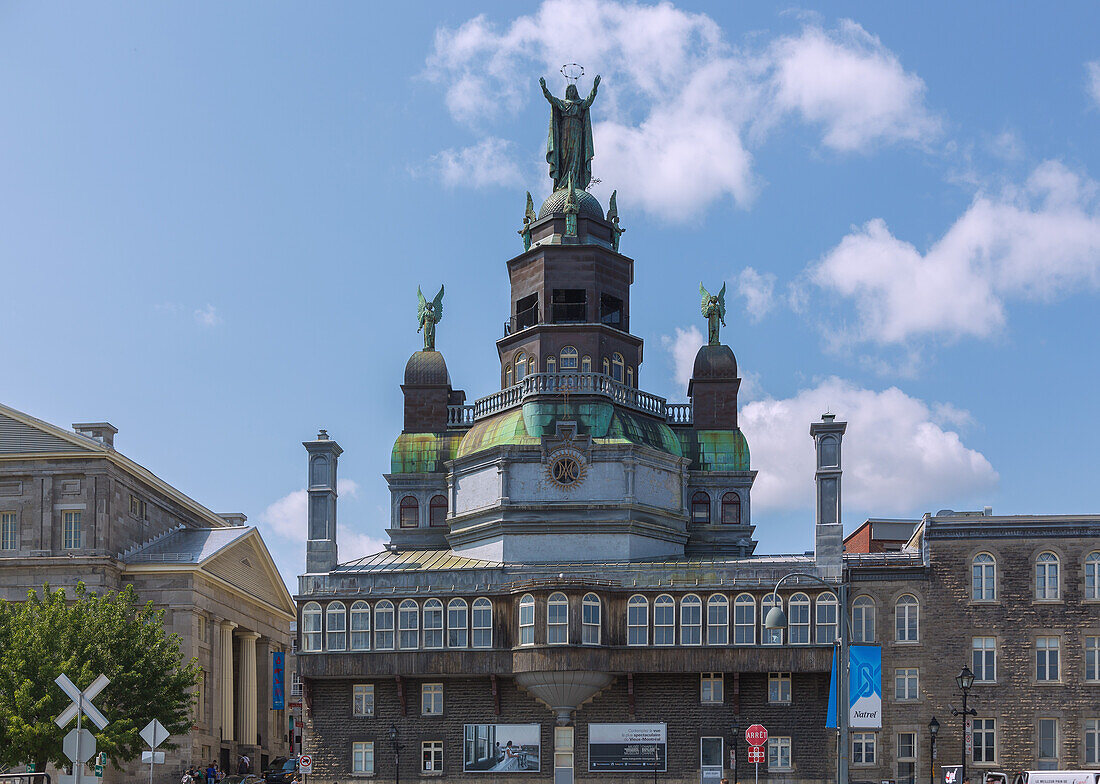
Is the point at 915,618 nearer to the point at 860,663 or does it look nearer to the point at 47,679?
the point at 860,663

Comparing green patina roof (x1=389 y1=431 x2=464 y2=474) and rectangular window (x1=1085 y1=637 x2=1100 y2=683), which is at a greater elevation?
green patina roof (x1=389 y1=431 x2=464 y2=474)

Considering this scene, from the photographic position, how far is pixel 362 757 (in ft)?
233

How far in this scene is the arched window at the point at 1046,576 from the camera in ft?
226

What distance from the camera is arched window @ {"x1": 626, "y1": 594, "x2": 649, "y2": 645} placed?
230 ft

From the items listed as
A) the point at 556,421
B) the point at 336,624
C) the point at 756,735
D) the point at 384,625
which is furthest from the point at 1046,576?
the point at 336,624

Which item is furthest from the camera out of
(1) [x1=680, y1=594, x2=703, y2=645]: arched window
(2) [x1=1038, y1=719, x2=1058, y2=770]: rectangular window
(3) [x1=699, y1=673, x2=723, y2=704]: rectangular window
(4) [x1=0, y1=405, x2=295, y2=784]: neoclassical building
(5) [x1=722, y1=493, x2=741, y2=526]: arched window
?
(5) [x1=722, y1=493, x2=741, y2=526]: arched window

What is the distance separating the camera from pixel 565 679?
6900cm

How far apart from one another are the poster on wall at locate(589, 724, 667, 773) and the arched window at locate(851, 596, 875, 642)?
973cm

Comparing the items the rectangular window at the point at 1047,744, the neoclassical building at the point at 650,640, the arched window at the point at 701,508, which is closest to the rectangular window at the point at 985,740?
the neoclassical building at the point at 650,640

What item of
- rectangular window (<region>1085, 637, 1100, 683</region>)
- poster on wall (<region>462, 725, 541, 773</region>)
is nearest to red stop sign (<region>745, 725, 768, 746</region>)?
poster on wall (<region>462, 725, 541, 773</region>)

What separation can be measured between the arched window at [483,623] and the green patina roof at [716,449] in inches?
639

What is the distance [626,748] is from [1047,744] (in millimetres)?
18655

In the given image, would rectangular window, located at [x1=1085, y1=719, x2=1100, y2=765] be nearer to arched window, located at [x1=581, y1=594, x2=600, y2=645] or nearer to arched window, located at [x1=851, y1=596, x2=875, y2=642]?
arched window, located at [x1=851, y1=596, x2=875, y2=642]

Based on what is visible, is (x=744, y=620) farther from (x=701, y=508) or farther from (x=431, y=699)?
(x=431, y=699)
